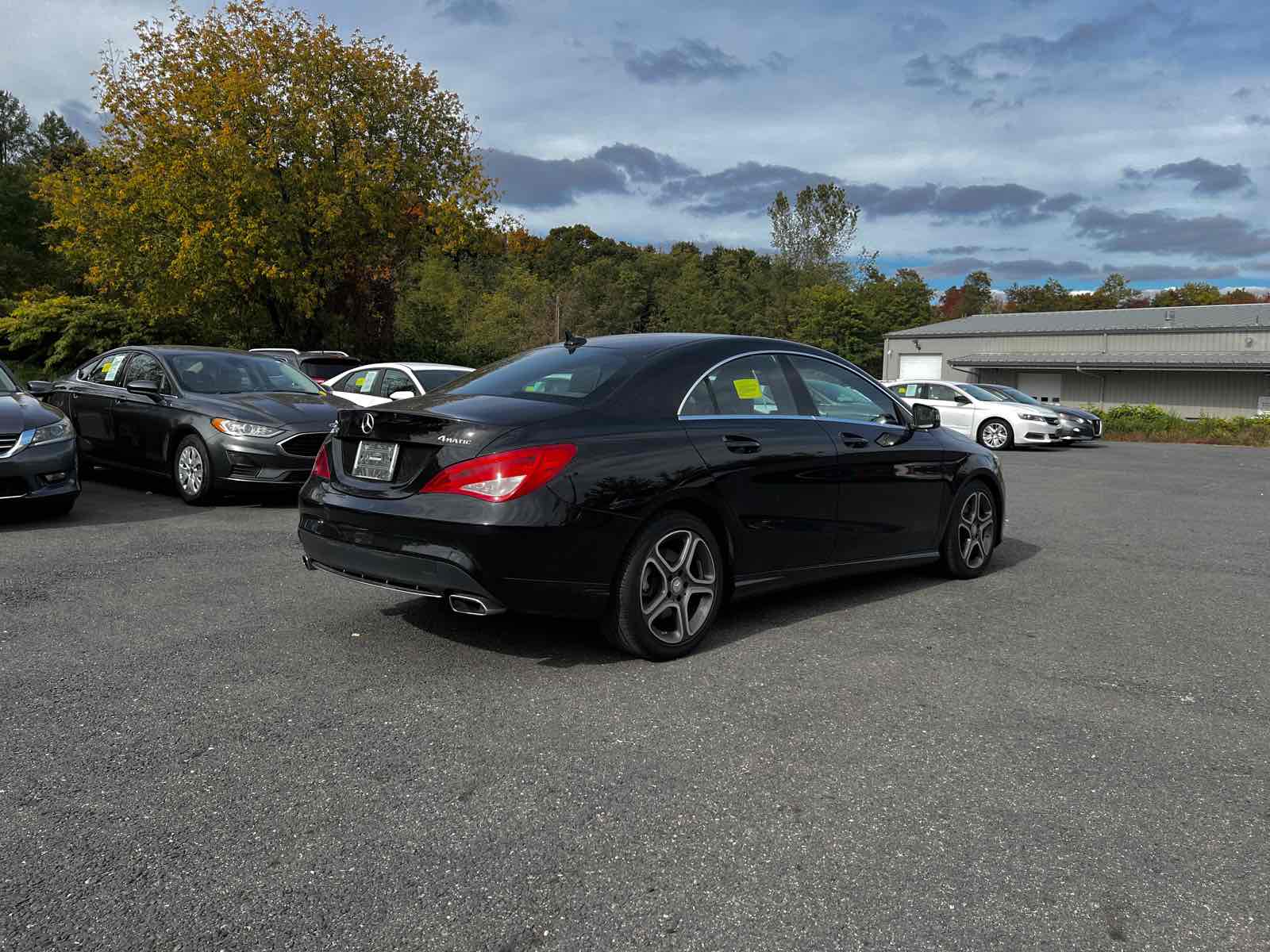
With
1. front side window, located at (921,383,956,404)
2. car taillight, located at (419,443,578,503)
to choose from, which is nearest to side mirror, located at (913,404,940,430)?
car taillight, located at (419,443,578,503)

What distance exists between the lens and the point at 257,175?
26703 millimetres

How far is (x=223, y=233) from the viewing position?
26812 mm

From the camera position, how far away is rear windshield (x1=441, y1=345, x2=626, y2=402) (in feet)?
15.9

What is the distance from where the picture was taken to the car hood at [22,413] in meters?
8.05

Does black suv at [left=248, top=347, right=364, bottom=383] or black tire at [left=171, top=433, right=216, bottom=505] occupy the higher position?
black suv at [left=248, top=347, right=364, bottom=383]

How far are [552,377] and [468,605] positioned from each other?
132cm

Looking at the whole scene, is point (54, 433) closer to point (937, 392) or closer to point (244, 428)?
point (244, 428)

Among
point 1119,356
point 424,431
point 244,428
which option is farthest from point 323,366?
point 1119,356

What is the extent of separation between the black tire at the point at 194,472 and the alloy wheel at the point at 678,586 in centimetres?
592

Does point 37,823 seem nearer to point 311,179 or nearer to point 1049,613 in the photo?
point 1049,613

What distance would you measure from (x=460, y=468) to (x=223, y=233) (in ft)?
83.6

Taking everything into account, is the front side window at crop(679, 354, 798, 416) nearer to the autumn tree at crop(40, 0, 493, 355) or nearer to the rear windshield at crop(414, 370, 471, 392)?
the rear windshield at crop(414, 370, 471, 392)

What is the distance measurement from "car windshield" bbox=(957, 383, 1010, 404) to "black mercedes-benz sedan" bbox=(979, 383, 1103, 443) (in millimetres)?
263

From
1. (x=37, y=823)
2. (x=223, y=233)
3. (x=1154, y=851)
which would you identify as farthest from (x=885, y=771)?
(x=223, y=233)
